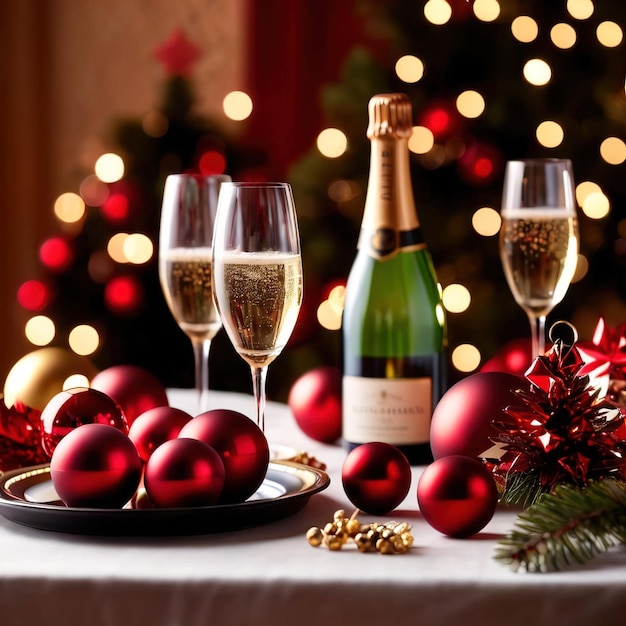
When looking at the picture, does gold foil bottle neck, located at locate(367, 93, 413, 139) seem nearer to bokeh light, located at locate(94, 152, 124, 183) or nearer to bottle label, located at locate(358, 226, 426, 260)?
bottle label, located at locate(358, 226, 426, 260)

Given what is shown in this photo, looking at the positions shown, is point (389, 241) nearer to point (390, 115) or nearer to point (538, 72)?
point (390, 115)

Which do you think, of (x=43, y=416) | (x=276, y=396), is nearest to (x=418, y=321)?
(x=43, y=416)

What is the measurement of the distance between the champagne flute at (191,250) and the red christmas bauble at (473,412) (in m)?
0.40

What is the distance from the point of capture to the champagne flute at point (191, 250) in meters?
1.30

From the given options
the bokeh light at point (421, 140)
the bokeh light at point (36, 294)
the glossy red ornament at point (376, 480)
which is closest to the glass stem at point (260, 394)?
the glossy red ornament at point (376, 480)

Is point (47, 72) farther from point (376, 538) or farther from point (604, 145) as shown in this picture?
point (376, 538)

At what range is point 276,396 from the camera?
279cm

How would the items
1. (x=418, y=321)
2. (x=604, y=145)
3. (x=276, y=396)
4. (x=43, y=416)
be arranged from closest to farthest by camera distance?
1. (x=43, y=416)
2. (x=418, y=321)
3. (x=604, y=145)
4. (x=276, y=396)

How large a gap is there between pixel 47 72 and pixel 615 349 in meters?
3.02

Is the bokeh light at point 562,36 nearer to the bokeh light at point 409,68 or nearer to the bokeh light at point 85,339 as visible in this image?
the bokeh light at point 409,68

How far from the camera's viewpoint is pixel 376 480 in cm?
89

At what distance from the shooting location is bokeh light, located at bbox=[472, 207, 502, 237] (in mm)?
2412

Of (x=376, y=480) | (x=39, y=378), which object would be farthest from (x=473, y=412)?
(x=39, y=378)

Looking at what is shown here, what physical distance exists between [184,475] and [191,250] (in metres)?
0.54
